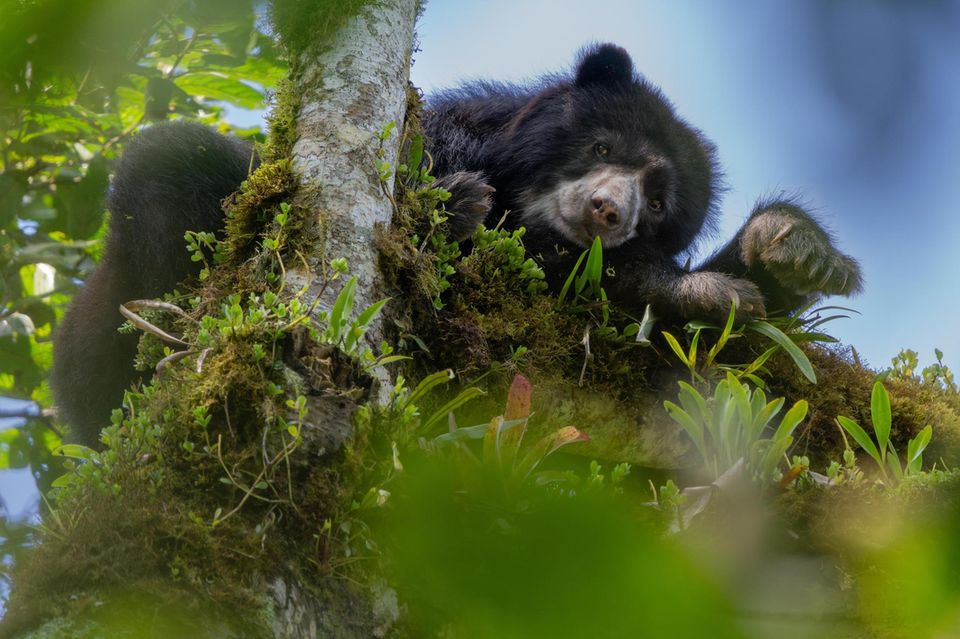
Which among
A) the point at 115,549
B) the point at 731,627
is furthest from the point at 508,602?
the point at 115,549

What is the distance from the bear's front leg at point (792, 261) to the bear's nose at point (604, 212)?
0.73 meters

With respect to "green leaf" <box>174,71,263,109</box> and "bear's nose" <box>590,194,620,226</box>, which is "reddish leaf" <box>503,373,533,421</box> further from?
"green leaf" <box>174,71,263,109</box>

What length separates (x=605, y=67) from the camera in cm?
603

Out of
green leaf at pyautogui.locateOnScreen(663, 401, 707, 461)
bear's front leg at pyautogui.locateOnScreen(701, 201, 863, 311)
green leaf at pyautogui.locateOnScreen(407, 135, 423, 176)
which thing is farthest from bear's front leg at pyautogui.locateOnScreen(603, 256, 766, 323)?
green leaf at pyautogui.locateOnScreen(407, 135, 423, 176)

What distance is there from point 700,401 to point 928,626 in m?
2.32

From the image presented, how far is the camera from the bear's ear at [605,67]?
5.99 metres

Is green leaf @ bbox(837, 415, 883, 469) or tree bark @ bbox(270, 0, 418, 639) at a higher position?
tree bark @ bbox(270, 0, 418, 639)

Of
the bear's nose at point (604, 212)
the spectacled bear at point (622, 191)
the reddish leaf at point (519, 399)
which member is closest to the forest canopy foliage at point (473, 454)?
the reddish leaf at point (519, 399)

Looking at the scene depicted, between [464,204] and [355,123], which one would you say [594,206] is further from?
[355,123]

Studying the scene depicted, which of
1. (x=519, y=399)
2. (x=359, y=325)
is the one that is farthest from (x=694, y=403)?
(x=359, y=325)

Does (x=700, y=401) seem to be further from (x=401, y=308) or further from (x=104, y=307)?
(x=104, y=307)

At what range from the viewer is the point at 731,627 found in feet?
3.92

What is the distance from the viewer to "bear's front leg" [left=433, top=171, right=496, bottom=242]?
4262 mm

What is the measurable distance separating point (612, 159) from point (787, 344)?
200 cm
